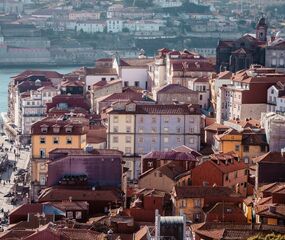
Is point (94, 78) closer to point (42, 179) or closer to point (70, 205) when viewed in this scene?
point (42, 179)

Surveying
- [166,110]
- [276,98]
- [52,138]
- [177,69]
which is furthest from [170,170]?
[177,69]

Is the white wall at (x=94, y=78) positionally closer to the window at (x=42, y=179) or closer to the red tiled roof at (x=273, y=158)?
the window at (x=42, y=179)

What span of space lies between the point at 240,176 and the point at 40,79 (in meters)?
Result: 22.9

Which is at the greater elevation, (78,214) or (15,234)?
(15,234)

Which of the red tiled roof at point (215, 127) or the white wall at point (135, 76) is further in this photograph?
the white wall at point (135, 76)

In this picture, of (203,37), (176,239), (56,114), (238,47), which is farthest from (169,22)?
(176,239)

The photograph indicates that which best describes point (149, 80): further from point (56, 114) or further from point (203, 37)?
point (203, 37)

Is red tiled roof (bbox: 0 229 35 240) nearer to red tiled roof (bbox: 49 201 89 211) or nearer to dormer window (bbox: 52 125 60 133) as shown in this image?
red tiled roof (bbox: 49 201 89 211)

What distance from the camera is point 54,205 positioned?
20969 mm

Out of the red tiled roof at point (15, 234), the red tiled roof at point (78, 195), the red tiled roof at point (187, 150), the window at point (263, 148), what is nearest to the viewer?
the red tiled roof at point (15, 234)

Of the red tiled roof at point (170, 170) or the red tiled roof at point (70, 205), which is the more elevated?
the red tiled roof at point (70, 205)

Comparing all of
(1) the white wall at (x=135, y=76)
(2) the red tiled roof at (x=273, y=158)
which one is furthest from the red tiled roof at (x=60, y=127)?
(1) the white wall at (x=135, y=76)

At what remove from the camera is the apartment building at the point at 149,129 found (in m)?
28.1

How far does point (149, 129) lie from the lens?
1109 inches
